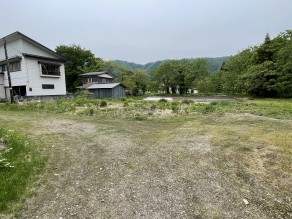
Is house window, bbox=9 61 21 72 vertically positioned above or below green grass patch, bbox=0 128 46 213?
above

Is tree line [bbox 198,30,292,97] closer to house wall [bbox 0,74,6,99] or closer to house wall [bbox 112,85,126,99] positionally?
house wall [bbox 112,85,126,99]

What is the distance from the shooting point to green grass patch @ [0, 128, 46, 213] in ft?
9.37

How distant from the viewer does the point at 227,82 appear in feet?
92.3

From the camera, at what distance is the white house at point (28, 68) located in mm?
19641

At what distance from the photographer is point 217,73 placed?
33.9 meters

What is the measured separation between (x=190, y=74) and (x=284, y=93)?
1874cm

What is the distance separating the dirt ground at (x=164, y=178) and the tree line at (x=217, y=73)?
17.9m

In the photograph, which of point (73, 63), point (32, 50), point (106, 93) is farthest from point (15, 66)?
point (73, 63)

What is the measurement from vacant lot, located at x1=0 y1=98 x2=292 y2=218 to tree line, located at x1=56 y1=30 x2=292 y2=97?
1797 centimetres

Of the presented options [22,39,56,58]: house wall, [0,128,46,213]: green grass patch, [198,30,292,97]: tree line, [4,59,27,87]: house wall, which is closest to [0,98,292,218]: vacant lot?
[0,128,46,213]: green grass patch

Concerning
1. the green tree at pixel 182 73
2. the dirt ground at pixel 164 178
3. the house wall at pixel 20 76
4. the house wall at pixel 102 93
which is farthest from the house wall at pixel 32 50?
the green tree at pixel 182 73

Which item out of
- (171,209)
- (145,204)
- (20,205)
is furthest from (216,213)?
(20,205)

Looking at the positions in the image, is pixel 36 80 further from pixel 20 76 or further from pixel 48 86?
pixel 48 86

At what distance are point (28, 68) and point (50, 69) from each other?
287cm
